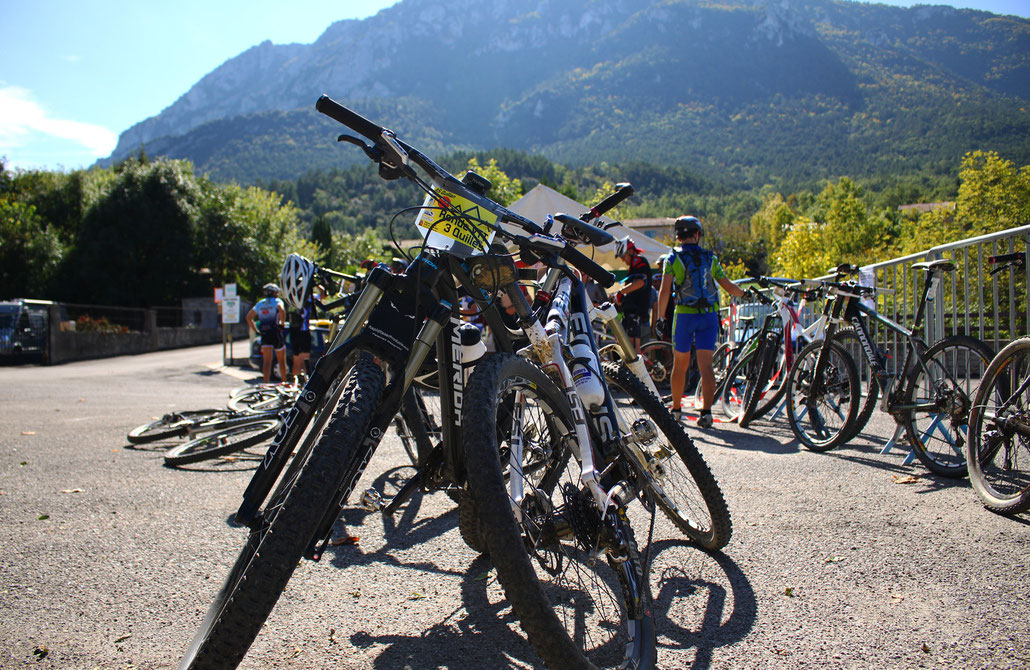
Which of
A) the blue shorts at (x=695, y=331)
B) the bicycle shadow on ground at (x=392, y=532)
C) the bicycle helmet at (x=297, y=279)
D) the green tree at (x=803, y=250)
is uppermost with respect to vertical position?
the green tree at (x=803, y=250)

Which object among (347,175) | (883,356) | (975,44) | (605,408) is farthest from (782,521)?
(975,44)

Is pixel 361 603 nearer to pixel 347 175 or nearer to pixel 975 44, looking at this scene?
pixel 347 175

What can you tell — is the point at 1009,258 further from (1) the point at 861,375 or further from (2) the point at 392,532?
(2) the point at 392,532

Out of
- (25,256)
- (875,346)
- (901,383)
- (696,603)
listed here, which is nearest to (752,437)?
(875,346)

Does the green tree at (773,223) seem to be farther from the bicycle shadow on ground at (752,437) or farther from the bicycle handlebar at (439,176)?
the bicycle handlebar at (439,176)

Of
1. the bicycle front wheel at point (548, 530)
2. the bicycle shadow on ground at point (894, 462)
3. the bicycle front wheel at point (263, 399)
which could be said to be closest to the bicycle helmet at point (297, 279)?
the bicycle front wheel at point (548, 530)

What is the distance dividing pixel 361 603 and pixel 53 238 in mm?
46215

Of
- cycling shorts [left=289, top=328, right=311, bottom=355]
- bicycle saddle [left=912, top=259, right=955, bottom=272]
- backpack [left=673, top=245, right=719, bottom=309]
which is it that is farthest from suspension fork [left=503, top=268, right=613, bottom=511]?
cycling shorts [left=289, top=328, right=311, bottom=355]

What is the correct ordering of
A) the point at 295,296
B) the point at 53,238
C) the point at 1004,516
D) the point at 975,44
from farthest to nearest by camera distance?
the point at 975,44 < the point at 53,238 < the point at 1004,516 < the point at 295,296

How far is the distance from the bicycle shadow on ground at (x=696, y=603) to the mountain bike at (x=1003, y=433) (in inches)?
68.9

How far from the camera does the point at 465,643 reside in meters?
2.19

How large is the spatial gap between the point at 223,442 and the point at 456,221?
3.68 meters

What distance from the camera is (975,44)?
184 metres

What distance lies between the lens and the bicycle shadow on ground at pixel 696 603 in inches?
84.3
